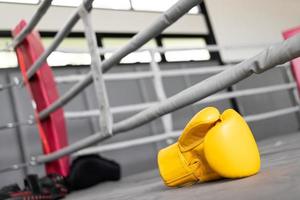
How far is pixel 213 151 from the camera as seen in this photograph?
84 centimetres

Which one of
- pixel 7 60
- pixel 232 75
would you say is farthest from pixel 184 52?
Answer: pixel 232 75

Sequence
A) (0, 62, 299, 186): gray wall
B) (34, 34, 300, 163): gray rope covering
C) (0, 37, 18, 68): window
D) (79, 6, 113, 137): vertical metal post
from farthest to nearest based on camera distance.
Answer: (0, 37, 18, 68): window → (0, 62, 299, 186): gray wall → (79, 6, 113, 137): vertical metal post → (34, 34, 300, 163): gray rope covering

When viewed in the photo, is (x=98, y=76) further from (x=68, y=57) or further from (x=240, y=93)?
(x=68, y=57)

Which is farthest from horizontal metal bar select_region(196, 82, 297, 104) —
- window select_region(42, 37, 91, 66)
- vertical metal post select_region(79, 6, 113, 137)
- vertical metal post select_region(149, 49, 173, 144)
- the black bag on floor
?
window select_region(42, 37, 91, 66)

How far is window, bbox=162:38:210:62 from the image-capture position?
161 inches

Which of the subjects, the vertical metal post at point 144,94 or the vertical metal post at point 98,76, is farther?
the vertical metal post at point 144,94

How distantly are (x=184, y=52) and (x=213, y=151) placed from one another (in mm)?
3496

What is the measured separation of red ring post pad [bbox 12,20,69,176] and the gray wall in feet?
3.10

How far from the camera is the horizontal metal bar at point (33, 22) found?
4.86 feet

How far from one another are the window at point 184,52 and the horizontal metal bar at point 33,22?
2.19 meters

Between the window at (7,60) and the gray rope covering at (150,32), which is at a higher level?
the window at (7,60)

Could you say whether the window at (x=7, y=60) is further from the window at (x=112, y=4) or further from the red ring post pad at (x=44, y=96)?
the red ring post pad at (x=44, y=96)

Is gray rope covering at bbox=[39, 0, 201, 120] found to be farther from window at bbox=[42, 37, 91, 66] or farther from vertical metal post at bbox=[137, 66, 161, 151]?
vertical metal post at bbox=[137, 66, 161, 151]

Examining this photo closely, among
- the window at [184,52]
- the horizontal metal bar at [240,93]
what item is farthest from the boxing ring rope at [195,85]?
the window at [184,52]
